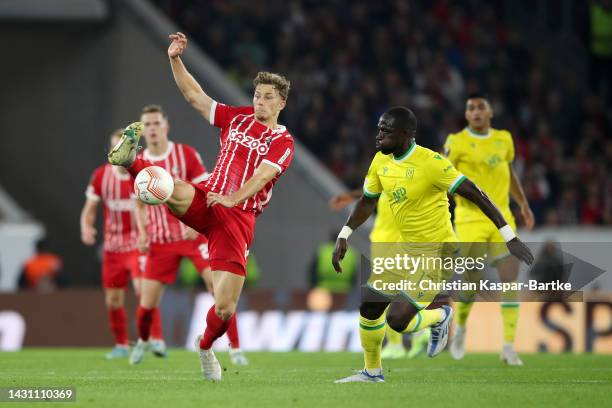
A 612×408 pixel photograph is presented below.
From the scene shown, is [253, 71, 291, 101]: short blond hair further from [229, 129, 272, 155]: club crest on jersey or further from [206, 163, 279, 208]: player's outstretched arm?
[206, 163, 279, 208]: player's outstretched arm

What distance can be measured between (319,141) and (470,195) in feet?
40.1

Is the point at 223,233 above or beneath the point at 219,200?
beneath

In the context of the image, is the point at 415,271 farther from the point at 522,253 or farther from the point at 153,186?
the point at 153,186

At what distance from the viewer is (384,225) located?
13086 mm

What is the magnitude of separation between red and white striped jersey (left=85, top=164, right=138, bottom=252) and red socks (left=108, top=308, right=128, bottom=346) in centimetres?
67

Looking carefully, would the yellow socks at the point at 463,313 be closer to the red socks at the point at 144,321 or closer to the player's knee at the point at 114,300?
the red socks at the point at 144,321

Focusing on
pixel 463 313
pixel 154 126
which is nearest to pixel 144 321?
pixel 154 126

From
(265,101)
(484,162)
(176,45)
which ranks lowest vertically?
(484,162)

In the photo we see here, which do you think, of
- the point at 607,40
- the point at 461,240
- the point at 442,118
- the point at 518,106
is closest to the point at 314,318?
the point at 461,240

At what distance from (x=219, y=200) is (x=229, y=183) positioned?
54cm

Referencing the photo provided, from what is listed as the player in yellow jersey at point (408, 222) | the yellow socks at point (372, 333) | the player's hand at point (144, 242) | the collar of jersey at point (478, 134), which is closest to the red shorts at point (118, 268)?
the player's hand at point (144, 242)

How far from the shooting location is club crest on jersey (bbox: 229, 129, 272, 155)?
9672 mm

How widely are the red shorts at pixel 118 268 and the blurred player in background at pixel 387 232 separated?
2.21m

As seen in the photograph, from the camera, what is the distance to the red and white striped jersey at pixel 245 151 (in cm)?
948
